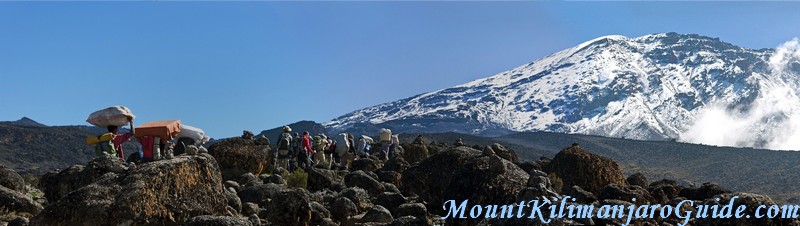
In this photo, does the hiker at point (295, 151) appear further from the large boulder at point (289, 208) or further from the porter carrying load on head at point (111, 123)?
the large boulder at point (289, 208)

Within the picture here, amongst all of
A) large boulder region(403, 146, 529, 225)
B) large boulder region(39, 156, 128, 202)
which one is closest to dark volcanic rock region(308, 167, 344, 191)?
large boulder region(403, 146, 529, 225)

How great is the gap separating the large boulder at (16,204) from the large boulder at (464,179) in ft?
18.1

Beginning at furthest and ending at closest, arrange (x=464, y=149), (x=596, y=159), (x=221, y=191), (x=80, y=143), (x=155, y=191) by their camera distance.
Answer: (x=80, y=143), (x=596, y=159), (x=464, y=149), (x=221, y=191), (x=155, y=191)

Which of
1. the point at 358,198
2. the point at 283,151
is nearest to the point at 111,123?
the point at 358,198

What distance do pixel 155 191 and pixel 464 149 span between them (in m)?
5.86

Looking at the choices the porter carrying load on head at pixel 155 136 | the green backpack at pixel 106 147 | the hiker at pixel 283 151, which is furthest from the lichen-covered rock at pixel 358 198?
the hiker at pixel 283 151

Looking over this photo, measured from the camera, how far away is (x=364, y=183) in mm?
17609

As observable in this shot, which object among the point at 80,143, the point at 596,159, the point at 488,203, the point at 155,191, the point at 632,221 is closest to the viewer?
the point at 632,221

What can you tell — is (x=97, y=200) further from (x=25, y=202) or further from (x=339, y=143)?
(x=339, y=143)

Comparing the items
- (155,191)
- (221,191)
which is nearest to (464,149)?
(221,191)

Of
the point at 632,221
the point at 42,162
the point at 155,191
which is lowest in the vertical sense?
the point at 632,221

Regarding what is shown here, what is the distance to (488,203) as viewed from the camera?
40.8ft

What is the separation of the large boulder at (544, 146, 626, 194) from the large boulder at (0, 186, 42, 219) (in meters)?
10.6

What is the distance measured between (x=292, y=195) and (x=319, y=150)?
12833 mm
